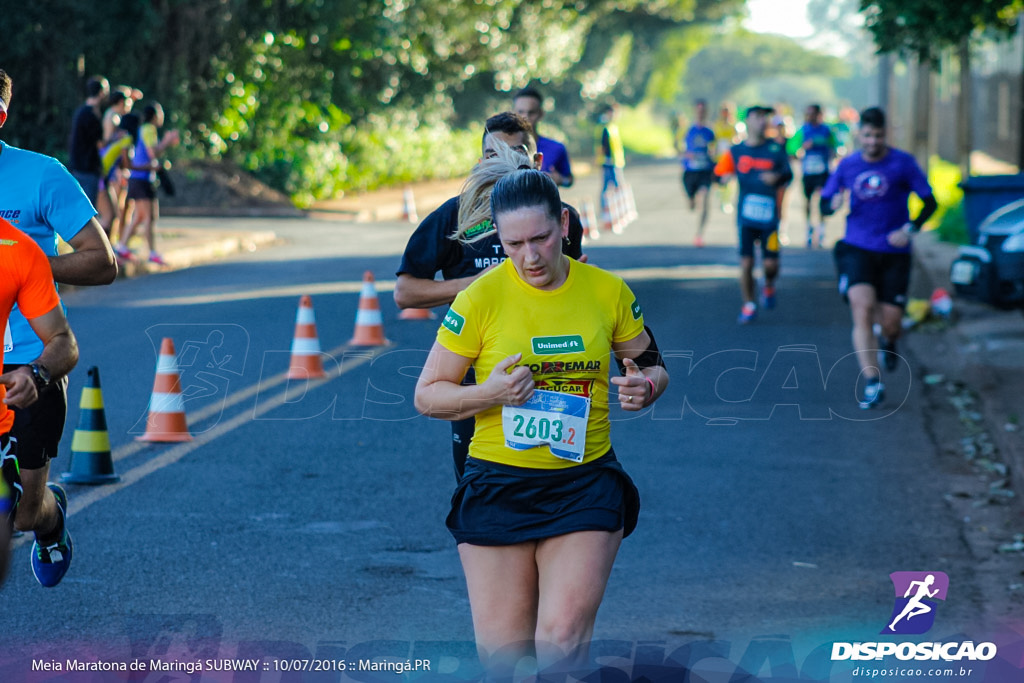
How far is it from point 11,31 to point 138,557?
1765 cm

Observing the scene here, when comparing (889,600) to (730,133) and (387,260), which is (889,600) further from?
(730,133)

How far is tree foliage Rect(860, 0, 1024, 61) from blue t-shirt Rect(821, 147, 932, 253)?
4665mm

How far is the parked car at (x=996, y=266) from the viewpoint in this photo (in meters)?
11.7

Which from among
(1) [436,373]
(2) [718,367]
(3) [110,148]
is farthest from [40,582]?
(3) [110,148]

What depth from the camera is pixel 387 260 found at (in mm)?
20453

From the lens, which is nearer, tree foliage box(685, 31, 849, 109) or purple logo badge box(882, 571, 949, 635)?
purple logo badge box(882, 571, 949, 635)

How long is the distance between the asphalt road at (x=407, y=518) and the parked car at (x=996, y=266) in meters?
1.16

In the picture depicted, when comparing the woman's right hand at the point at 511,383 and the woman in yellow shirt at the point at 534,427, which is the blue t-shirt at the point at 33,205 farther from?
the woman's right hand at the point at 511,383

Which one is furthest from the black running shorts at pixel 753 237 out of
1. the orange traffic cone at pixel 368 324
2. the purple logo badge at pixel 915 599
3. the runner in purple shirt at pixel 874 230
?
the purple logo badge at pixel 915 599

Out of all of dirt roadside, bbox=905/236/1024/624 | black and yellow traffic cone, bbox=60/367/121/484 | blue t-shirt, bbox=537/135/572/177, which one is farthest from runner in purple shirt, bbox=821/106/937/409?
black and yellow traffic cone, bbox=60/367/121/484

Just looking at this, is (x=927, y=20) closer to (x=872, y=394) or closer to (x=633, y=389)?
(x=872, y=394)

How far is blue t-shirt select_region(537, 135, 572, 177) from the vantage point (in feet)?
34.9

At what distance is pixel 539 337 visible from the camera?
4070mm

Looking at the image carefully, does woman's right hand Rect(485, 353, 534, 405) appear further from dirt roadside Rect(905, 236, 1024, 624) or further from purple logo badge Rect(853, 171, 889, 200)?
purple logo badge Rect(853, 171, 889, 200)
